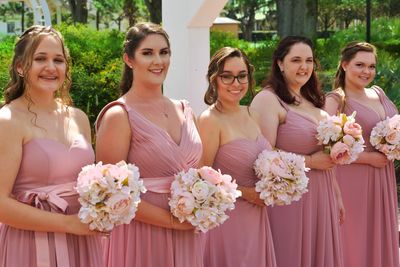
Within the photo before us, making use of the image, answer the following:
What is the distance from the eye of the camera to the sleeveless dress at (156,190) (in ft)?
14.1

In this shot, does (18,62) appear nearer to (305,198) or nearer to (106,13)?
(305,198)

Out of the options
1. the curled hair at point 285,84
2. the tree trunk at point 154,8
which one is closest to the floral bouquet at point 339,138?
the curled hair at point 285,84

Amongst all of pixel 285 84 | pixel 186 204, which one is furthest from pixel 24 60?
pixel 285 84

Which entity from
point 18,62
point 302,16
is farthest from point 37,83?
point 302,16

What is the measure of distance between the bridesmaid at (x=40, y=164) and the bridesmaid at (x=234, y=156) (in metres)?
1.16

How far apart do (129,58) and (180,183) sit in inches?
Answer: 32.9

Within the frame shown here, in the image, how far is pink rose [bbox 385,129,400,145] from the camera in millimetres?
6316

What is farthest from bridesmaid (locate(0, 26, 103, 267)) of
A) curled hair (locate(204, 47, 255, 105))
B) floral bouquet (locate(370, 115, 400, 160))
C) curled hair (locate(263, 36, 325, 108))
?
floral bouquet (locate(370, 115, 400, 160))

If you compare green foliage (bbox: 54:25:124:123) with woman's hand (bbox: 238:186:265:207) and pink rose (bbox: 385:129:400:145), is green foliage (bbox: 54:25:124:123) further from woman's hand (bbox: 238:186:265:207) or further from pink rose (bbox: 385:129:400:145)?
woman's hand (bbox: 238:186:265:207)

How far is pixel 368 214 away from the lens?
671 centimetres

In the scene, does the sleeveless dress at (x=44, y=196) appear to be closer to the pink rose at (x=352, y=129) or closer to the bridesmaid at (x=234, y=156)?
the bridesmaid at (x=234, y=156)

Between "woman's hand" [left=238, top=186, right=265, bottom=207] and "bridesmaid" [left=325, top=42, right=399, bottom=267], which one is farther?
"bridesmaid" [left=325, top=42, right=399, bottom=267]

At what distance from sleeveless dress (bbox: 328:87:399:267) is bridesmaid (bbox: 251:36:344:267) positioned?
0.80 metres

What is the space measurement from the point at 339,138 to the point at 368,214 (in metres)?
1.37
